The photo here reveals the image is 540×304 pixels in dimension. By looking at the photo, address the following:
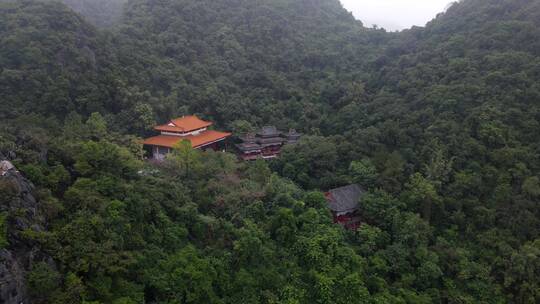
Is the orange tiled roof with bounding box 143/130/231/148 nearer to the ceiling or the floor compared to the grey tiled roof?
nearer to the ceiling

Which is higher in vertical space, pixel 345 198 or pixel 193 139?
pixel 193 139

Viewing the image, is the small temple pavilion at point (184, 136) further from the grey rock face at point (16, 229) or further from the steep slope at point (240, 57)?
the grey rock face at point (16, 229)

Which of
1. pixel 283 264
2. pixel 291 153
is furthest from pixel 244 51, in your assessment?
pixel 283 264

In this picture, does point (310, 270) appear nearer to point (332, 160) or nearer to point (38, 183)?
point (332, 160)

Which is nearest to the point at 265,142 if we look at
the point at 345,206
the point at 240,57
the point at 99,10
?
the point at 345,206

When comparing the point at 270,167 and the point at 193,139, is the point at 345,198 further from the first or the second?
the point at 193,139

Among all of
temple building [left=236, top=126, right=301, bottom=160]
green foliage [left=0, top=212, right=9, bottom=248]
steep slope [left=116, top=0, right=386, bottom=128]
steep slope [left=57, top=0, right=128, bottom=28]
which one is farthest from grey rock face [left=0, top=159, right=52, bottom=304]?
steep slope [left=57, top=0, right=128, bottom=28]

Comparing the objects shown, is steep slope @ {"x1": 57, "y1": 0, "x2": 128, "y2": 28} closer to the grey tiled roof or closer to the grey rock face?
the grey tiled roof
